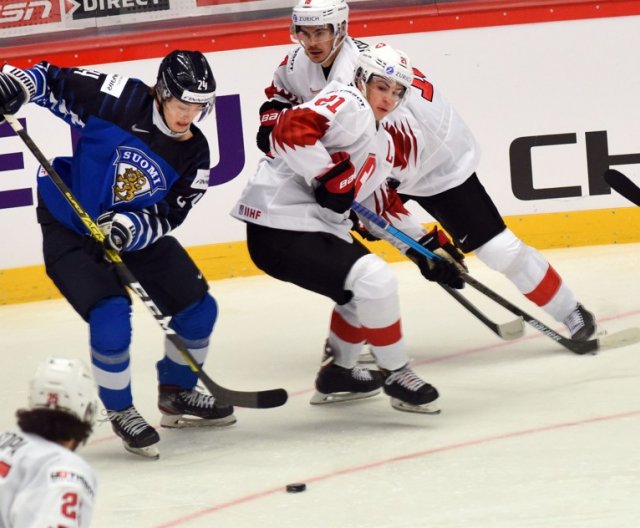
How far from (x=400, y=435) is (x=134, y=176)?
1.01 metres

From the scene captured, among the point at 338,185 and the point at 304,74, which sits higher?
the point at 304,74

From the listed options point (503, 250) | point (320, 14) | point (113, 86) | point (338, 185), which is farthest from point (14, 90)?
point (503, 250)

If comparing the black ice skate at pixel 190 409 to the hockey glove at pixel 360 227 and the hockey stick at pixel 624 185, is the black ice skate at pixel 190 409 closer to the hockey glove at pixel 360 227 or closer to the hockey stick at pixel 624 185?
the hockey glove at pixel 360 227

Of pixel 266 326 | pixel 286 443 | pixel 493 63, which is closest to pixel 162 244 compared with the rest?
pixel 286 443

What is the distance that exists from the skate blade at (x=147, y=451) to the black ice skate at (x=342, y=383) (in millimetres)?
668

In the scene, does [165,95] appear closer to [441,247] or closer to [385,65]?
[385,65]

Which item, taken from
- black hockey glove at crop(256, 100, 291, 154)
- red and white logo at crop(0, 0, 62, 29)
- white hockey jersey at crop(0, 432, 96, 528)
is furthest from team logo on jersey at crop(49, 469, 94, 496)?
red and white logo at crop(0, 0, 62, 29)

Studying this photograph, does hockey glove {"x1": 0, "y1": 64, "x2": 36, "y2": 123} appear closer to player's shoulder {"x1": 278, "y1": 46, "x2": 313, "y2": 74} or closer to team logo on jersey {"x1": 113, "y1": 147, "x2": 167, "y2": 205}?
team logo on jersey {"x1": 113, "y1": 147, "x2": 167, "y2": 205}

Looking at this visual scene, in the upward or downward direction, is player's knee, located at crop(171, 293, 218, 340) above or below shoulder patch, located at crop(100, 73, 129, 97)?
below

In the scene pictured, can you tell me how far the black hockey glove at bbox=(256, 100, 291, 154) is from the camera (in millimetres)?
4531

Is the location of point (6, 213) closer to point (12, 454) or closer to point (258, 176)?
point (258, 176)

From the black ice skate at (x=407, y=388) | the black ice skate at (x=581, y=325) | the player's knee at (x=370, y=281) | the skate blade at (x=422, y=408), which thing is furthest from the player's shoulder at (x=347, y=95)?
the black ice skate at (x=581, y=325)

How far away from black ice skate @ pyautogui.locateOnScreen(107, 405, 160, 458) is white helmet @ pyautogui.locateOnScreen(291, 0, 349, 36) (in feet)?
4.87

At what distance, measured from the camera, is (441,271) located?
434cm
